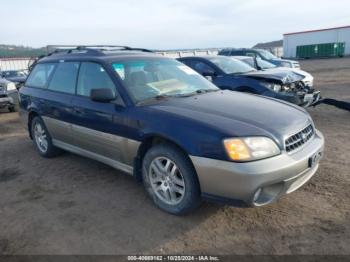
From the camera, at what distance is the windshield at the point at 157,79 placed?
13.0 ft

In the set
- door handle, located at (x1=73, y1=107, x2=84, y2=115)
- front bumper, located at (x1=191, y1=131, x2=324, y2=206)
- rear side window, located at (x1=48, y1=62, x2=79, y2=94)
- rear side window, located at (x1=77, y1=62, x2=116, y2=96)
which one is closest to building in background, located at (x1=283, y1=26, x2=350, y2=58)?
rear side window, located at (x1=48, y1=62, x2=79, y2=94)

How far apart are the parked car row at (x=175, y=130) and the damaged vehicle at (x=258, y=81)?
3.07 m

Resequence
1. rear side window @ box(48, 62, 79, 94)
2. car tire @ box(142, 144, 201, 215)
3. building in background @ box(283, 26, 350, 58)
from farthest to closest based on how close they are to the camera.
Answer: building in background @ box(283, 26, 350, 58)
rear side window @ box(48, 62, 79, 94)
car tire @ box(142, 144, 201, 215)

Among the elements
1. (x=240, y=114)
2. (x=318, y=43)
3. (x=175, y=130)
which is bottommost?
(x=175, y=130)

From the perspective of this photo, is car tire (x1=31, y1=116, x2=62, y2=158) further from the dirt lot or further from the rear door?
the rear door

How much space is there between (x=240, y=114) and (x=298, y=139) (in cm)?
62

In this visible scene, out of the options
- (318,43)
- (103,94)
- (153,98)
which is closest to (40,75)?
(103,94)

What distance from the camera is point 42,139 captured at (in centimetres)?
568

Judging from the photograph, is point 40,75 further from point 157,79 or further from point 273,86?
point 273,86

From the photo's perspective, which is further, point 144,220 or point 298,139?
point 144,220

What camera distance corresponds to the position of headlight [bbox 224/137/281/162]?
294 cm

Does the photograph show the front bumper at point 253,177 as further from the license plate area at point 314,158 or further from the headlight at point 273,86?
the headlight at point 273,86

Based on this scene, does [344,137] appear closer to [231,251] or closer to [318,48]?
[231,251]

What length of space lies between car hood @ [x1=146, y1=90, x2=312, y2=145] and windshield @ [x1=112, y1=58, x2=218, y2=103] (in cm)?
27
